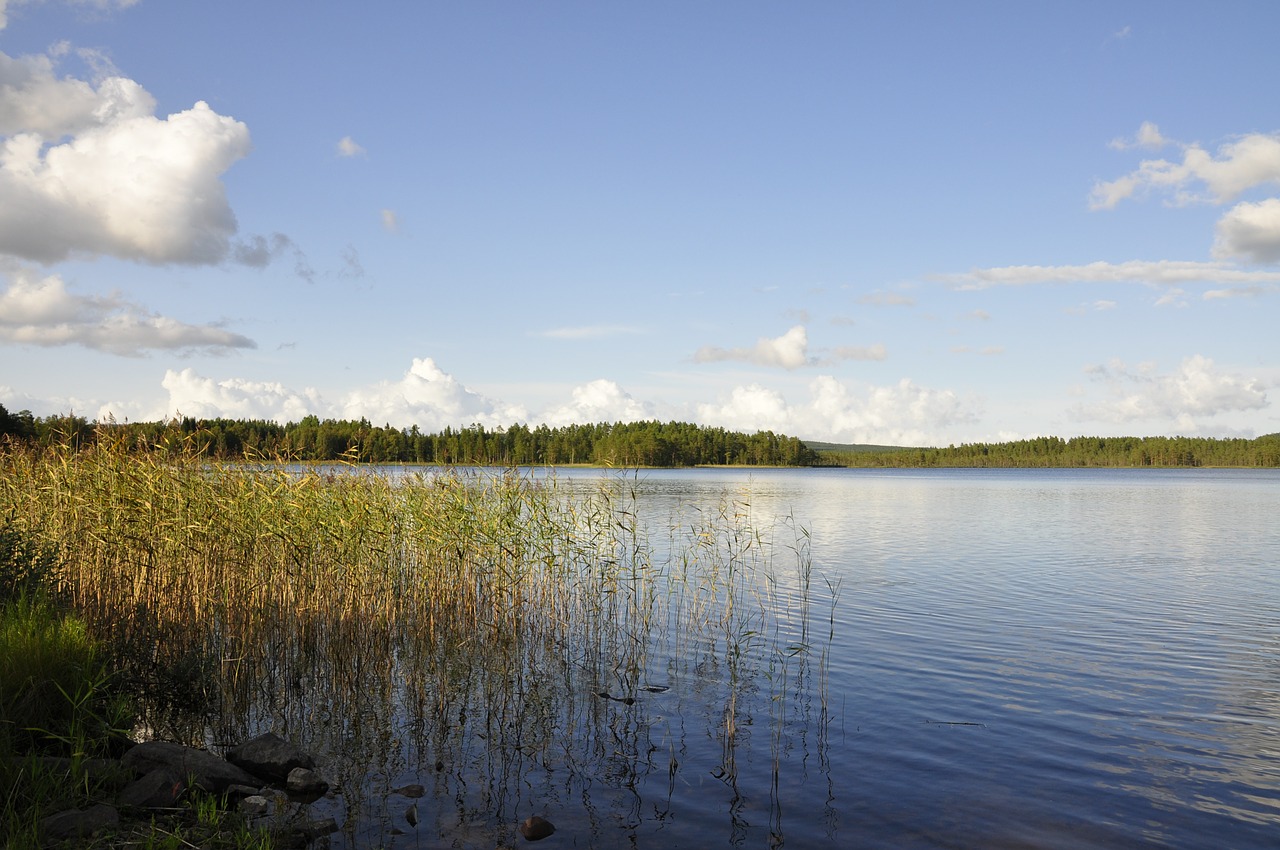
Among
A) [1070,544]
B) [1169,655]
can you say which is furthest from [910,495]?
[1169,655]

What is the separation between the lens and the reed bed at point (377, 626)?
1095 centimetres

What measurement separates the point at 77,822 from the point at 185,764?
1.54 metres

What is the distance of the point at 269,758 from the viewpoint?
9438 mm

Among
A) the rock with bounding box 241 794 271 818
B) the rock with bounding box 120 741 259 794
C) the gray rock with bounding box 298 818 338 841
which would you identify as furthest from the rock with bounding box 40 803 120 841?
the gray rock with bounding box 298 818 338 841

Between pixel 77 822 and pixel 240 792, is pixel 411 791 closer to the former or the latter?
pixel 240 792

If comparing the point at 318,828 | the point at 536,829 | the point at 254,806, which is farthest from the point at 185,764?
the point at 536,829

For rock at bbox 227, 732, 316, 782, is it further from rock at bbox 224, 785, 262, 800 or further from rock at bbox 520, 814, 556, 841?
rock at bbox 520, 814, 556, 841

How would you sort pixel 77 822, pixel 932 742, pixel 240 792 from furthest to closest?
pixel 932 742, pixel 240 792, pixel 77 822

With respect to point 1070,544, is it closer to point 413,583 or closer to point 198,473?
point 413,583

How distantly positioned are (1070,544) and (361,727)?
33.3 metres

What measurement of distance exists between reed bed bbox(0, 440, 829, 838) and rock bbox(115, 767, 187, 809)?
1835 mm

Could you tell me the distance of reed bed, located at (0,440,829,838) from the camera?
11.0 meters

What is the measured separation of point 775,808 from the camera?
9.27 meters

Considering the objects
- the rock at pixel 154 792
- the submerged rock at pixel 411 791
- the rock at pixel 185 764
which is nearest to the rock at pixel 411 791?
the submerged rock at pixel 411 791
